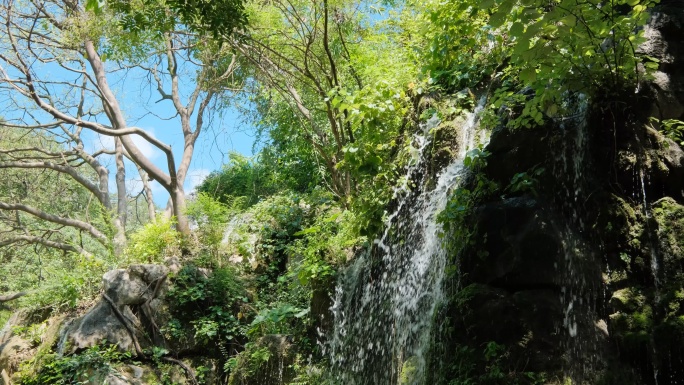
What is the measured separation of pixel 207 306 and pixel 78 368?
6.74ft

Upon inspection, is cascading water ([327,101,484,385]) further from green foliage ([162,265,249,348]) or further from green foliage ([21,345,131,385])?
green foliage ([21,345,131,385])

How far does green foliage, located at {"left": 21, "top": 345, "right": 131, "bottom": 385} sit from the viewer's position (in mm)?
7762

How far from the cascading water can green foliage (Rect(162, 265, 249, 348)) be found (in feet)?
7.89

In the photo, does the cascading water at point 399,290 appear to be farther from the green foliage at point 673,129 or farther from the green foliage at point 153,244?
the green foliage at point 153,244

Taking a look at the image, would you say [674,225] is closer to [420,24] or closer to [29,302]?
[420,24]

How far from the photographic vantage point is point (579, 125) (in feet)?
17.4

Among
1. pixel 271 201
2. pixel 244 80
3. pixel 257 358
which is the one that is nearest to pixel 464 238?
pixel 257 358

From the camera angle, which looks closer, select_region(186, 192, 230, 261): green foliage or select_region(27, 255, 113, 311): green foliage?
select_region(27, 255, 113, 311): green foliage

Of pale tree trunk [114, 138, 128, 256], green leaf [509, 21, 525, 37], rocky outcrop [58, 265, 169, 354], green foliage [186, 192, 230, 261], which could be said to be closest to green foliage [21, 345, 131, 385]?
rocky outcrop [58, 265, 169, 354]

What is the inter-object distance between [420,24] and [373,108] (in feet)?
7.75

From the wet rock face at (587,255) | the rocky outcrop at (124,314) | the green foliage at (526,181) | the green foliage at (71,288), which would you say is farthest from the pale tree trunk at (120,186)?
the green foliage at (526,181)

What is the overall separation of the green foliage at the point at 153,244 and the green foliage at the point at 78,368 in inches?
79.0

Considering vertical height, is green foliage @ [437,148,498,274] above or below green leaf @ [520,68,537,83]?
below

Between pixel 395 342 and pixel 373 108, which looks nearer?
pixel 395 342
